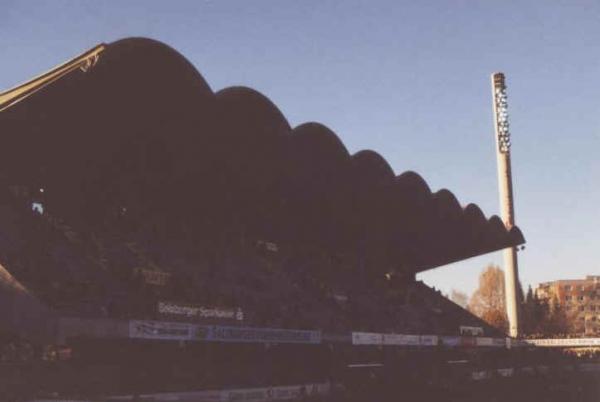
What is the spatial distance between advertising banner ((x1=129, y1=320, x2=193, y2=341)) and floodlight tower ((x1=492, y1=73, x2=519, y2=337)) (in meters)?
61.9

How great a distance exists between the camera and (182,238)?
35.3 metres

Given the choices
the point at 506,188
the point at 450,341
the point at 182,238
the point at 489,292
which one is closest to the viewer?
the point at 182,238

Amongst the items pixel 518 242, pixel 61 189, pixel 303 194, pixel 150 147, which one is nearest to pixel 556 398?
pixel 303 194

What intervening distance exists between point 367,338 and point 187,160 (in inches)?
567

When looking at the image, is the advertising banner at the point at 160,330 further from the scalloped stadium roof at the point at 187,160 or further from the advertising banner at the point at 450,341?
the advertising banner at the point at 450,341

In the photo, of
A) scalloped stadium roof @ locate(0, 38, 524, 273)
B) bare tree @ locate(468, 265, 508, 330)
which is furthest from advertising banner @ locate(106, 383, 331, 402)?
bare tree @ locate(468, 265, 508, 330)

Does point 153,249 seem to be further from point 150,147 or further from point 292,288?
point 292,288

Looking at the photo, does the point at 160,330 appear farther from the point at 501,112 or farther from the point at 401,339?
the point at 501,112

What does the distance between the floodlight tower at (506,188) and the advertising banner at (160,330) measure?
203ft

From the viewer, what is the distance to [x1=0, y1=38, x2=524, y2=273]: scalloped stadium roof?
26.7m

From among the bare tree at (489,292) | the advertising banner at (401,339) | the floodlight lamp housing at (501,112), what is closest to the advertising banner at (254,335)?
the advertising banner at (401,339)

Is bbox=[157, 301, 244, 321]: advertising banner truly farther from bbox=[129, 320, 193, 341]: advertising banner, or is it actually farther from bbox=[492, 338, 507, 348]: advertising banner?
bbox=[492, 338, 507, 348]: advertising banner

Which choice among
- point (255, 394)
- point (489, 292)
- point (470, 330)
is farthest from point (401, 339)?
point (489, 292)

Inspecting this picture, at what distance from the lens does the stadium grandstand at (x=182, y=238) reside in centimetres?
2306
